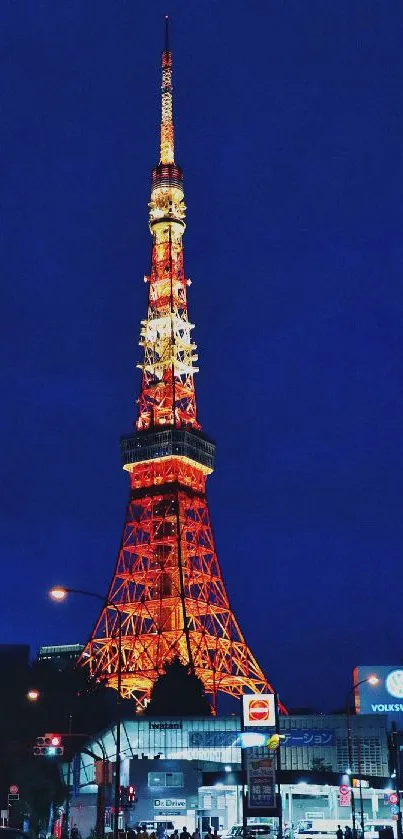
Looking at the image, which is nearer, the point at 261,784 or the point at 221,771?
the point at 261,784

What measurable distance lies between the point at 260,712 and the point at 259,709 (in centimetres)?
12

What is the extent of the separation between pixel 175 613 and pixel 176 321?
32.3 m

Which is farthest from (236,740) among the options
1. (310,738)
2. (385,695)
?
(385,695)

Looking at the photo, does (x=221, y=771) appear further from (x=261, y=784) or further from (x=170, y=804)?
(x=261, y=784)

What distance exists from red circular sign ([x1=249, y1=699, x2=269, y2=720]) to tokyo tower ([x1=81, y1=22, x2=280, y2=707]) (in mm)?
52960

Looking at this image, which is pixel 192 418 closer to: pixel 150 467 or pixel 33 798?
pixel 150 467

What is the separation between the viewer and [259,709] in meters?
40.7

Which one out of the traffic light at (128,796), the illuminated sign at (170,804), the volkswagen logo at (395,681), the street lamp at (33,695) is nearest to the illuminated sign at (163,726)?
the street lamp at (33,695)

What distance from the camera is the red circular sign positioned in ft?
133

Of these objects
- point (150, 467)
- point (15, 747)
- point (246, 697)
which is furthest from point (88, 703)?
point (246, 697)

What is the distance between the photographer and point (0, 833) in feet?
70.5

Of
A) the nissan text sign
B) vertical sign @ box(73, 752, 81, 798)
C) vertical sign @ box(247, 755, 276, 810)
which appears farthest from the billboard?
vertical sign @ box(247, 755, 276, 810)

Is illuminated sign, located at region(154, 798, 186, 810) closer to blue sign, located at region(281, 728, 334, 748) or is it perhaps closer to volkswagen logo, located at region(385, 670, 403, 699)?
blue sign, located at region(281, 728, 334, 748)

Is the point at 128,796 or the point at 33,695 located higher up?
the point at 33,695
